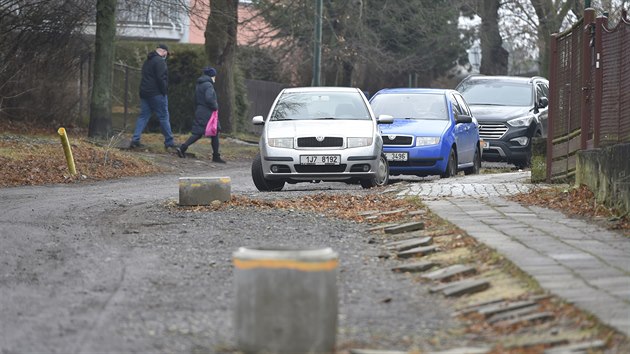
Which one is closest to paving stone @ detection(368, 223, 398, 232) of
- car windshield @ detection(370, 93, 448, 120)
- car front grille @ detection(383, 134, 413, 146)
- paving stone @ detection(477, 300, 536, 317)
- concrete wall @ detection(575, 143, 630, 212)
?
concrete wall @ detection(575, 143, 630, 212)

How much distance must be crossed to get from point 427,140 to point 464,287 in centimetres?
1165

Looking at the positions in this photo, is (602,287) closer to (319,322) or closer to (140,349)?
(319,322)

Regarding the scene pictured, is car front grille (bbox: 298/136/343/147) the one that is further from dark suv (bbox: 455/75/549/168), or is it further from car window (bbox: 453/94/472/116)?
dark suv (bbox: 455/75/549/168)

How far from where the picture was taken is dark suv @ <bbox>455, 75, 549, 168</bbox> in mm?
24656

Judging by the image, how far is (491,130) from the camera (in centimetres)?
2491

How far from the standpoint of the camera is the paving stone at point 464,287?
8.27m

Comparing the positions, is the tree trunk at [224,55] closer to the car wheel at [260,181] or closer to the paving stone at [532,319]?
the car wheel at [260,181]

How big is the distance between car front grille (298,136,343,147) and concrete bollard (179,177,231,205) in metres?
3.09

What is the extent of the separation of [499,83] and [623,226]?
15.5 m

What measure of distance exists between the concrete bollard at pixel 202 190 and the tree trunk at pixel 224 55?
58.5 ft

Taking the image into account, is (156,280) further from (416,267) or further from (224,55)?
(224,55)

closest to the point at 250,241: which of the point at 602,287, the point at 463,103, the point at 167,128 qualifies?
the point at 602,287

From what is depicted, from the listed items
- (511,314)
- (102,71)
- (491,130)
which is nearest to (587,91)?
(511,314)

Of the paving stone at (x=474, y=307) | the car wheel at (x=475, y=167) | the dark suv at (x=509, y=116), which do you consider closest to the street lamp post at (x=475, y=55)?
the dark suv at (x=509, y=116)
